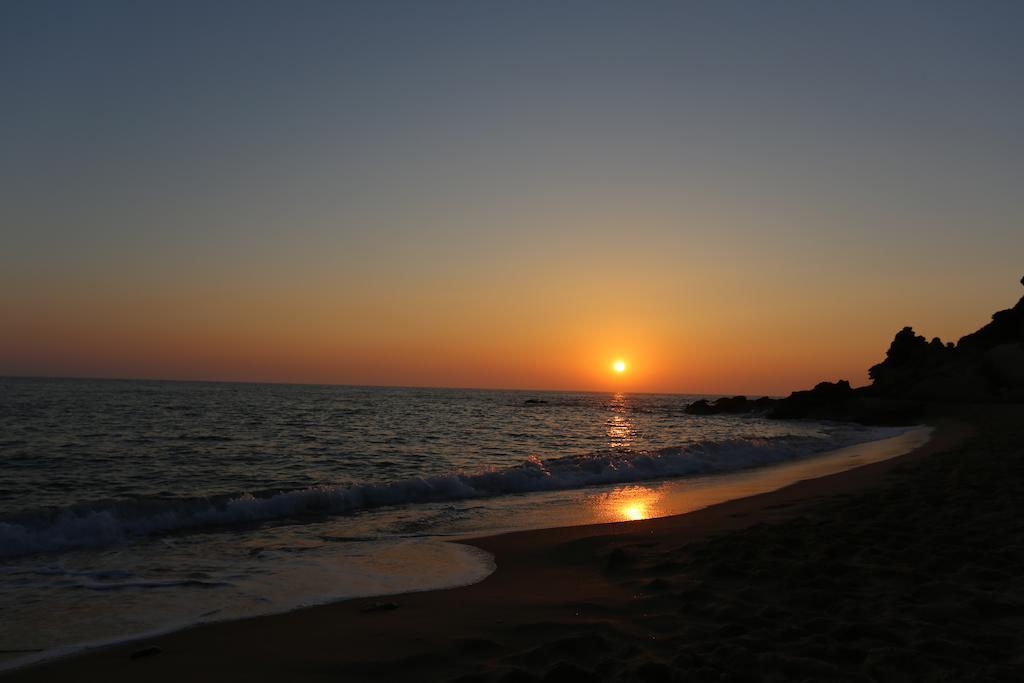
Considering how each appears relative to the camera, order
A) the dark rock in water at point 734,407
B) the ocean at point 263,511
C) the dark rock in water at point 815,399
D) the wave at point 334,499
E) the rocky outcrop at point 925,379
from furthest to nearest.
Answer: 1. the dark rock in water at point 734,407
2. the dark rock in water at point 815,399
3. the rocky outcrop at point 925,379
4. the wave at point 334,499
5. the ocean at point 263,511

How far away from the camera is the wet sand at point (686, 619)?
447 cm

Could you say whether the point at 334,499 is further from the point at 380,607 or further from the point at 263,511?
the point at 380,607

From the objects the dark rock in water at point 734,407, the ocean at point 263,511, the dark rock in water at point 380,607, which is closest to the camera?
the dark rock in water at point 380,607

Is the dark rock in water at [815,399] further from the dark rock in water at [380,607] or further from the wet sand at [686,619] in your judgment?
the dark rock in water at [380,607]

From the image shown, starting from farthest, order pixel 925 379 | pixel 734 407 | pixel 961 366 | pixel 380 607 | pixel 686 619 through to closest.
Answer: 1. pixel 734 407
2. pixel 925 379
3. pixel 961 366
4. pixel 380 607
5. pixel 686 619

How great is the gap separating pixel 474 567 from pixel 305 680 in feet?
11.7

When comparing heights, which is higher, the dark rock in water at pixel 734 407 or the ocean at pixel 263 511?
the dark rock in water at pixel 734 407

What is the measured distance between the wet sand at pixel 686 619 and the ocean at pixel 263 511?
0.84m

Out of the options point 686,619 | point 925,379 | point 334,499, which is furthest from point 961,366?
point 686,619

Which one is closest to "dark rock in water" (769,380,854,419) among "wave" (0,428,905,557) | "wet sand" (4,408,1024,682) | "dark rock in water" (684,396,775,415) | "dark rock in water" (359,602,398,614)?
"dark rock in water" (684,396,775,415)

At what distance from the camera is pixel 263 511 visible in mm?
11922

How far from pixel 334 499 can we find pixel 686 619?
886 cm

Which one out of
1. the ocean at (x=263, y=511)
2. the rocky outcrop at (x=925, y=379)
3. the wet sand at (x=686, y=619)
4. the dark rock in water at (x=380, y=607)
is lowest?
the ocean at (x=263, y=511)

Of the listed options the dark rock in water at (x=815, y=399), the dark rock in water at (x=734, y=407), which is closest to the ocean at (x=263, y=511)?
the dark rock in water at (x=815, y=399)
